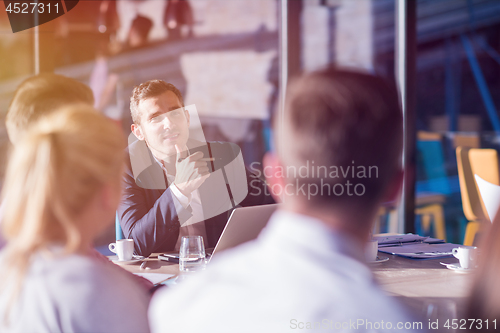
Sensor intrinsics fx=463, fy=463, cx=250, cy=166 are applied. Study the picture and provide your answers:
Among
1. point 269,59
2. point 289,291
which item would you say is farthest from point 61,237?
point 269,59

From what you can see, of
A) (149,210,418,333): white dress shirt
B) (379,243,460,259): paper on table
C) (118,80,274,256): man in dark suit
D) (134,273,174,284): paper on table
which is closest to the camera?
(149,210,418,333): white dress shirt

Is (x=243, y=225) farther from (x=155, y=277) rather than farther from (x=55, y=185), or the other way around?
(x=55, y=185)

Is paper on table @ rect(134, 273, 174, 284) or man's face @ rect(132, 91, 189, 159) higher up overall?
man's face @ rect(132, 91, 189, 159)

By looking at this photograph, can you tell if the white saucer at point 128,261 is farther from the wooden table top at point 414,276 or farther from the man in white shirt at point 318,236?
the man in white shirt at point 318,236

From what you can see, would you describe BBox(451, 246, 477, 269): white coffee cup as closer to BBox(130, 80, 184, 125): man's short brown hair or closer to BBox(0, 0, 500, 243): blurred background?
BBox(130, 80, 184, 125): man's short brown hair

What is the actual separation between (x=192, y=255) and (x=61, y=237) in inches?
33.2

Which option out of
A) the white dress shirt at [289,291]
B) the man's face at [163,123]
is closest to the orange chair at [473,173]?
the man's face at [163,123]

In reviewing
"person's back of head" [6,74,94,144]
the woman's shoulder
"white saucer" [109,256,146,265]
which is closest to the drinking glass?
"white saucer" [109,256,146,265]

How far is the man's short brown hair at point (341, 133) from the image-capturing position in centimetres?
66

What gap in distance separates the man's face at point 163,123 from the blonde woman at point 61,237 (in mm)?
1378

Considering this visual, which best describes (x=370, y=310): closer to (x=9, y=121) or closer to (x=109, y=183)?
(x=109, y=183)

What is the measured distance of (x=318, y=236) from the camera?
620mm

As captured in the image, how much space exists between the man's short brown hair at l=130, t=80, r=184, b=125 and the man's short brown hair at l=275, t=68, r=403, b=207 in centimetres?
157

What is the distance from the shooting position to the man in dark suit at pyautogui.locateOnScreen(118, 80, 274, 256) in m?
1.94
